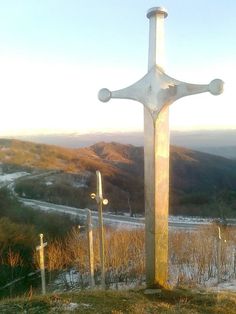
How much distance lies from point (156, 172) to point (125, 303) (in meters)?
1.93

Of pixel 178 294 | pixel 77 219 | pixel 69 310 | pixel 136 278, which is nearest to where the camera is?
pixel 69 310

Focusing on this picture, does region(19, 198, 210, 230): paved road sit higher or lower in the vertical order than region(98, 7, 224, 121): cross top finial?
lower

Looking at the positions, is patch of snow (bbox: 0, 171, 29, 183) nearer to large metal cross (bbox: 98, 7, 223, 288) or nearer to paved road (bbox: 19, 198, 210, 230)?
paved road (bbox: 19, 198, 210, 230)

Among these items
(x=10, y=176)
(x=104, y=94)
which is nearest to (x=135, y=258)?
(x=104, y=94)

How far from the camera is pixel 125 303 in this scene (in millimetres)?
6434

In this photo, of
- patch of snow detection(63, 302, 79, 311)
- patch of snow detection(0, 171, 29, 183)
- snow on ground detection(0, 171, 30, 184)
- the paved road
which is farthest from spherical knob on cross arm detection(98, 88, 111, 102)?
patch of snow detection(0, 171, 29, 183)

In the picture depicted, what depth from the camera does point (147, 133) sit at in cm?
718

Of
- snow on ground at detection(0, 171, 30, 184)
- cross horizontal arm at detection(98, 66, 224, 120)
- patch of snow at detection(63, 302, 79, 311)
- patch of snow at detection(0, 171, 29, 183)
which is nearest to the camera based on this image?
patch of snow at detection(63, 302, 79, 311)

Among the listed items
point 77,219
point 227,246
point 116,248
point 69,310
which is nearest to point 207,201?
point 77,219

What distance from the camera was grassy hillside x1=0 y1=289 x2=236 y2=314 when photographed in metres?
6.19

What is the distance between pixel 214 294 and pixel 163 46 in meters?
3.84

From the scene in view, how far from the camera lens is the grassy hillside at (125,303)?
6.19m

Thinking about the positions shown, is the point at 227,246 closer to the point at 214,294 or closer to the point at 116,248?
the point at 116,248

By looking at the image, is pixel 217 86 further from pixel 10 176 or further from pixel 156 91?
pixel 10 176
